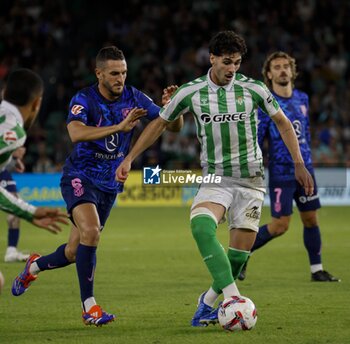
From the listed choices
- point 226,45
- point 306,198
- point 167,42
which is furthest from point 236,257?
point 167,42

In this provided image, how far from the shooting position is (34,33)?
995 inches

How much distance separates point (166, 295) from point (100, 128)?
2.32 m

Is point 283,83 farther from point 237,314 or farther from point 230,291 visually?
point 237,314

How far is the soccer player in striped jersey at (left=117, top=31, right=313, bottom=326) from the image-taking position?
7285mm

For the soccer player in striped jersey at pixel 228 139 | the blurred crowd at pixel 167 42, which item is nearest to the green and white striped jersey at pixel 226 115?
the soccer player in striped jersey at pixel 228 139

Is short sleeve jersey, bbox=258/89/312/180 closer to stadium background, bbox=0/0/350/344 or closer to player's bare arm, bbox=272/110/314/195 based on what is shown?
stadium background, bbox=0/0/350/344

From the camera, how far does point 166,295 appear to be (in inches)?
359

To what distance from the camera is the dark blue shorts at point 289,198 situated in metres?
10.3

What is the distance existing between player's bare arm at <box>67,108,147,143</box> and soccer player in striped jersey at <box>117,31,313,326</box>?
0.20m

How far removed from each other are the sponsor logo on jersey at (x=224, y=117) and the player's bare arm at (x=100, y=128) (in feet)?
1.53

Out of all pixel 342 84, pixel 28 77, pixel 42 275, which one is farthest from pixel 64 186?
pixel 342 84

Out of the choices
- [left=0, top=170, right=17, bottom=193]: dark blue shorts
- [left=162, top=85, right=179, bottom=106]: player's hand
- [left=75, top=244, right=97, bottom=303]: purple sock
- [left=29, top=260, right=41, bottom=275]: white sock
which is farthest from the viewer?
[left=0, top=170, right=17, bottom=193]: dark blue shorts

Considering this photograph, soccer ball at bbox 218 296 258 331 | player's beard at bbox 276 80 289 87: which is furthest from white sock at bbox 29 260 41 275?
player's beard at bbox 276 80 289 87

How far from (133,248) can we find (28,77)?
313 inches
